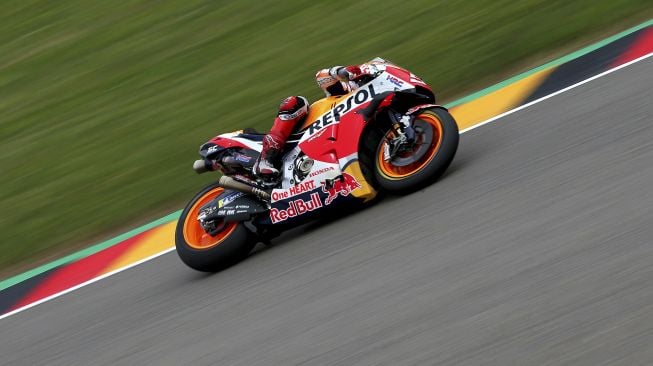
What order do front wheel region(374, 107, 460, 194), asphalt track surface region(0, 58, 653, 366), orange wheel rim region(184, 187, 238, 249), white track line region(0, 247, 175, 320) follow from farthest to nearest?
1. white track line region(0, 247, 175, 320)
2. orange wheel rim region(184, 187, 238, 249)
3. front wheel region(374, 107, 460, 194)
4. asphalt track surface region(0, 58, 653, 366)

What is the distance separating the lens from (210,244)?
25.2ft

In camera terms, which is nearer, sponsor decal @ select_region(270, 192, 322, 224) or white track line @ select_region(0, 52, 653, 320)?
sponsor decal @ select_region(270, 192, 322, 224)

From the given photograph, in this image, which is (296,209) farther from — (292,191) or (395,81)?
(395,81)

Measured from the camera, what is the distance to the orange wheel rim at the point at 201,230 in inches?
301

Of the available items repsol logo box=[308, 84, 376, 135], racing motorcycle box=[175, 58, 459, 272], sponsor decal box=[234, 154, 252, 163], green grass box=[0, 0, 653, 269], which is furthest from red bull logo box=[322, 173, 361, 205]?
green grass box=[0, 0, 653, 269]

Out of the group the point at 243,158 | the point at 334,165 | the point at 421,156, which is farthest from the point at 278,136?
the point at 421,156

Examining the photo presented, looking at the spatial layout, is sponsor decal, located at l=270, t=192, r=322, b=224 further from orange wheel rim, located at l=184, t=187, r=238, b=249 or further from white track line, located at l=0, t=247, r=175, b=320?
white track line, located at l=0, t=247, r=175, b=320

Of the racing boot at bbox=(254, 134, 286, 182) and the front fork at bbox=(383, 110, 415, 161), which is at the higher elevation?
the racing boot at bbox=(254, 134, 286, 182)

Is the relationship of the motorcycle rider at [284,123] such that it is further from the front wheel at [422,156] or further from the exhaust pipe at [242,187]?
the front wheel at [422,156]

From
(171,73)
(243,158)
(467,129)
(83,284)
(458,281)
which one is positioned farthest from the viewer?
(171,73)

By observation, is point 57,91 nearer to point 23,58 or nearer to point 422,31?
point 23,58

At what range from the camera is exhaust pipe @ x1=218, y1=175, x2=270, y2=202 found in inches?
297

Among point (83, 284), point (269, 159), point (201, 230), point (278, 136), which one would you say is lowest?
point (83, 284)

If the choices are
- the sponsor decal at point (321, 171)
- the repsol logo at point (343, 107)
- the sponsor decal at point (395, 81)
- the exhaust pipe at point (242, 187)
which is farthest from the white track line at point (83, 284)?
the sponsor decal at point (395, 81)
